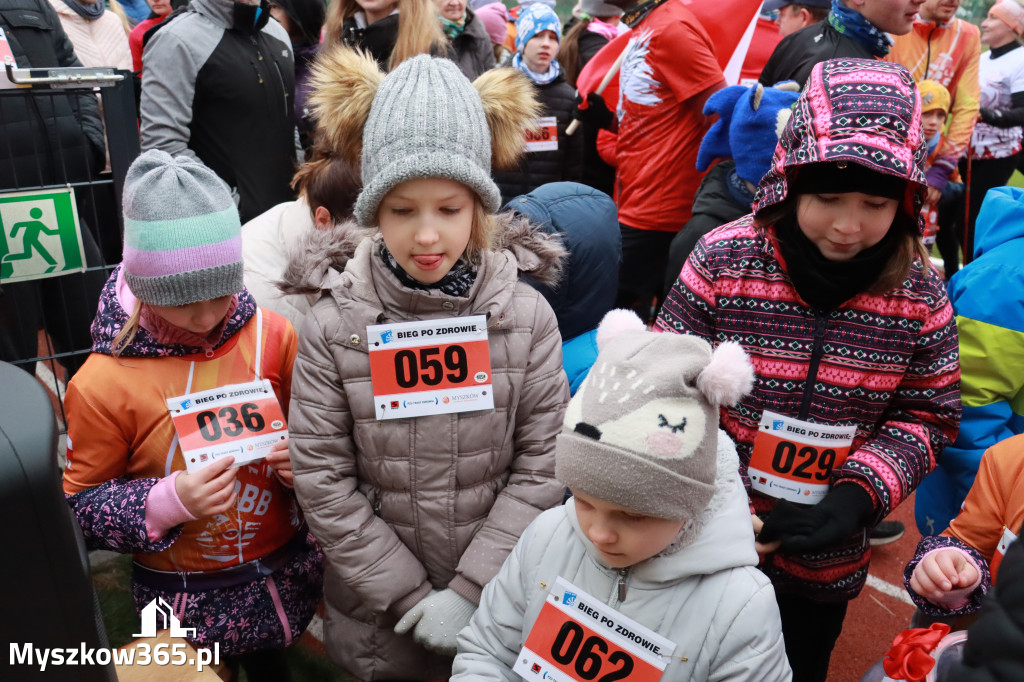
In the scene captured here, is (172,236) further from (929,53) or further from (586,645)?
(929,53)

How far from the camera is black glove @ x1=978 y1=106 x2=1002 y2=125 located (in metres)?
6.29

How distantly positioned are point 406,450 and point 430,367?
20cm

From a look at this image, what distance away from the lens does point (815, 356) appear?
1.79 meters

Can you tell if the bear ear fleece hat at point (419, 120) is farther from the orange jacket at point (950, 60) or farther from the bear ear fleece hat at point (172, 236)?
the orange jacket at point (950, 60)

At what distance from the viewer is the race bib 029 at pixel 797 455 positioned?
181cm

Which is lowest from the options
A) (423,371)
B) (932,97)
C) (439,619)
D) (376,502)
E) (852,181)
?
(439,619)

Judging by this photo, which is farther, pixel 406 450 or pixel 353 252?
pixel 353 252

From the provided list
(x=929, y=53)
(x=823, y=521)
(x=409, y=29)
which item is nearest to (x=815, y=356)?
(x=823, y=521)

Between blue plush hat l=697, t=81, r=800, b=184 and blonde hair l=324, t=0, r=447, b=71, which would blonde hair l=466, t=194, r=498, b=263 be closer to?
blue plush hat l=697, t=81, r=800, b=184

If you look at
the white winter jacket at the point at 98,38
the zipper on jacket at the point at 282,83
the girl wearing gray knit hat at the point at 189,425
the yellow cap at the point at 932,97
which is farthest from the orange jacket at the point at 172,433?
the white winter jacket at the point at 98,38

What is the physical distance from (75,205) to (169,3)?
13.4ft

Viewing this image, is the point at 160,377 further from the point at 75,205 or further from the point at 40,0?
the point at 40,0

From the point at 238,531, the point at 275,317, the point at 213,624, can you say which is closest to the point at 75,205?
the point at 275,317

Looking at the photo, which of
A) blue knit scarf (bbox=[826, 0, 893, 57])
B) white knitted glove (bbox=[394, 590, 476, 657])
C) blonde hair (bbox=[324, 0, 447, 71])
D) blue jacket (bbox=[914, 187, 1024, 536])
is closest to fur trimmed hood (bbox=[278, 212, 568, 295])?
white knitted glove (bbox=[394, 590, 476, 657])
